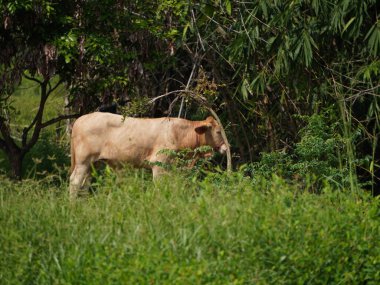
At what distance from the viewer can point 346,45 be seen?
458 inches

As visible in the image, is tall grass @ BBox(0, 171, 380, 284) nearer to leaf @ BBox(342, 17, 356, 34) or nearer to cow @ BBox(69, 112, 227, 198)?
leaf @ BBox(342, 17, 356, 34)

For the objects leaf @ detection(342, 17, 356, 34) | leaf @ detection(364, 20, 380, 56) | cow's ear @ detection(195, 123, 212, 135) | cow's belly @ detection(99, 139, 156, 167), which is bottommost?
cow's belly @ detection(99, 139, 156, 167)

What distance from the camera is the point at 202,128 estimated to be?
12289 millimetres

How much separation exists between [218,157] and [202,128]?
1.62 meters

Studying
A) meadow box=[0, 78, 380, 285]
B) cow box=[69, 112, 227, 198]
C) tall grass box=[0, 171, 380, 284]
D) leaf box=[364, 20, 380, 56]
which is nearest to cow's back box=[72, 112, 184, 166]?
cow box=[69, 112, 227, 198]

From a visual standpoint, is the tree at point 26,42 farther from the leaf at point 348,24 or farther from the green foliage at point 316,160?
the leaf at point 348,24

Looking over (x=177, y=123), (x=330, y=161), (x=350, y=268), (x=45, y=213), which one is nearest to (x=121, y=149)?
(x=177, y=123)

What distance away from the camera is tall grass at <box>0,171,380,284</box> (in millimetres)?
7035

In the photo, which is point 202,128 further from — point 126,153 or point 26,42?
point 26,42

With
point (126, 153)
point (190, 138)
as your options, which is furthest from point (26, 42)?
point (190, 138)

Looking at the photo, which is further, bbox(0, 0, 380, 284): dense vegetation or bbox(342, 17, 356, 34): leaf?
bbox(342, 17, 356, 34): leaf

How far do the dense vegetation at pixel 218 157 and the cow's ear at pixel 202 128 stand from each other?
0.85ft

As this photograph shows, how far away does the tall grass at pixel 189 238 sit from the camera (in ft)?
23.1

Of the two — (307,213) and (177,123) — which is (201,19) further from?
(307,213)
